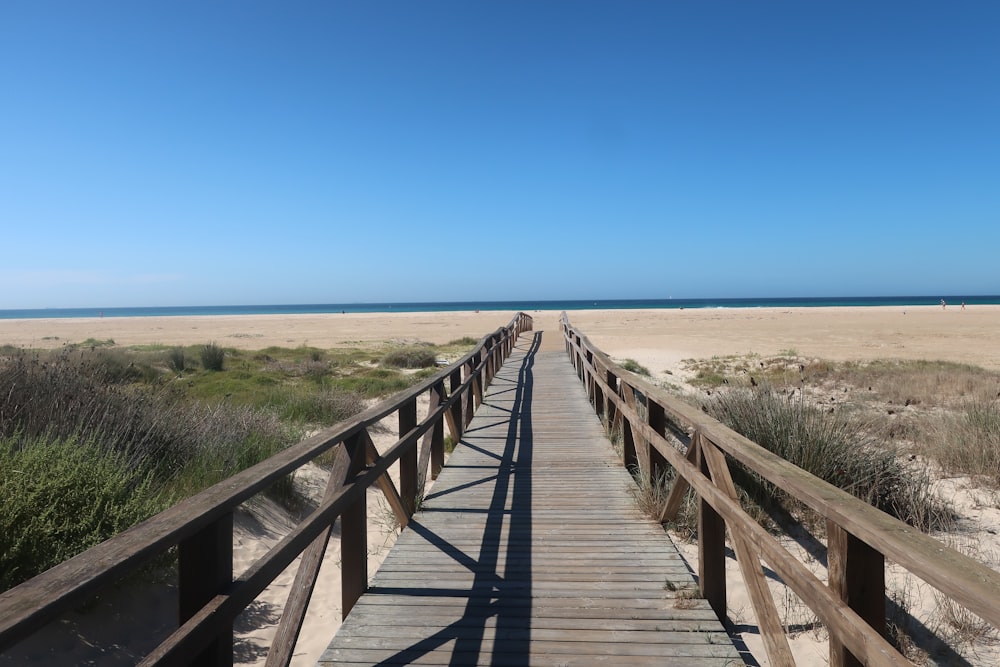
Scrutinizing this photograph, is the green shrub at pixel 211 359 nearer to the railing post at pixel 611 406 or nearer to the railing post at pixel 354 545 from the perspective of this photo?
the railing post at pixel 611 406

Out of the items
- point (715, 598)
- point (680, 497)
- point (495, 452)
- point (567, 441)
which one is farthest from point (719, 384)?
point (715, 598)

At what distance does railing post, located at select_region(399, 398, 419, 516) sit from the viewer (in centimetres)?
483

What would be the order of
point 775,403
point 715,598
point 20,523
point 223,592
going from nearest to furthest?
point 223,592 < point 20,523 < point 715,598 < point 775,403

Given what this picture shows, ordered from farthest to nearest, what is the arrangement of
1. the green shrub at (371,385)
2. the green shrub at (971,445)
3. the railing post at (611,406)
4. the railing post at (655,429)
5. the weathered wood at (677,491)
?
the green shrub at (371,385) → the railing post at (611,406) → the green shrub at (971,445) → the railing post at (655,429) → the weathered wood at (677,491)

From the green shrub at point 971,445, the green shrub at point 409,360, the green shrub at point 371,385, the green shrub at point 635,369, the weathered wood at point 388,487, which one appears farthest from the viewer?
the green shrub at point 409,360

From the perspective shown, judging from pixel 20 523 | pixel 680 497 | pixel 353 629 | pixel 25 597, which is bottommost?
pixel 353 629

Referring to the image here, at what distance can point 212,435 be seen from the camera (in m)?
6.27

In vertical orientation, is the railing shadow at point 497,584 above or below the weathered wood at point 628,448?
below

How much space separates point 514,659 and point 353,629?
35.3 inches

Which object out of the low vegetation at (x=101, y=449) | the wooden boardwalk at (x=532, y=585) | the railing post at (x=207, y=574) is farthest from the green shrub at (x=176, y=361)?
the railing post at (x=207, y=574)

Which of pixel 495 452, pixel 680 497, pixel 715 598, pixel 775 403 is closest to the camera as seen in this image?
pixel 715 598

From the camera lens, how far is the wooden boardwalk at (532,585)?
9.51 feet

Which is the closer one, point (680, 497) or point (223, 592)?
point (223, 592)

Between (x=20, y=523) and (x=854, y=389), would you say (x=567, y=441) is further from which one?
(x=854, y=389)
